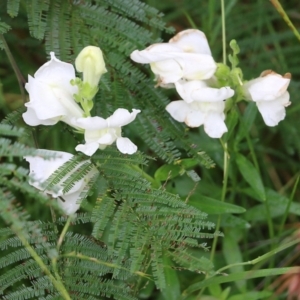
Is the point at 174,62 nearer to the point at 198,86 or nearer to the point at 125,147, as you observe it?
the point at 198,86

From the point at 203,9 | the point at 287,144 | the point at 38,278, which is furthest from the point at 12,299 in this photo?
the point at 203,9

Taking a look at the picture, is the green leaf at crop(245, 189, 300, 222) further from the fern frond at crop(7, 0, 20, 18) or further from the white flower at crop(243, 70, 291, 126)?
the fern frond at crop(7, 0, 20, 18)

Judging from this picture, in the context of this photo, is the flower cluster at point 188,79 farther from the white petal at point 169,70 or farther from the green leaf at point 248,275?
the green leaf at point 248,275

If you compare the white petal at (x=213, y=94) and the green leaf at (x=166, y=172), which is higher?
the white petal at (x=213, y=94)

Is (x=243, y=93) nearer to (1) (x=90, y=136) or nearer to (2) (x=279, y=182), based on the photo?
(1) (x=90, y=136)

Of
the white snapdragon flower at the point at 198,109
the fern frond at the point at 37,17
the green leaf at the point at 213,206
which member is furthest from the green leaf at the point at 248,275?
the fern frond at the point at 37,17

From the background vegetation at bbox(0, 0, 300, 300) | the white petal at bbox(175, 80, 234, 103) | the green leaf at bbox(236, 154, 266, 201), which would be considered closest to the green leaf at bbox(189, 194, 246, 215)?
the background vegetation at bbox(0, 0, 300, 300)

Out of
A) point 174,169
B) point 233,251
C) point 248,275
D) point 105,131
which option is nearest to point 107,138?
point 105,131
